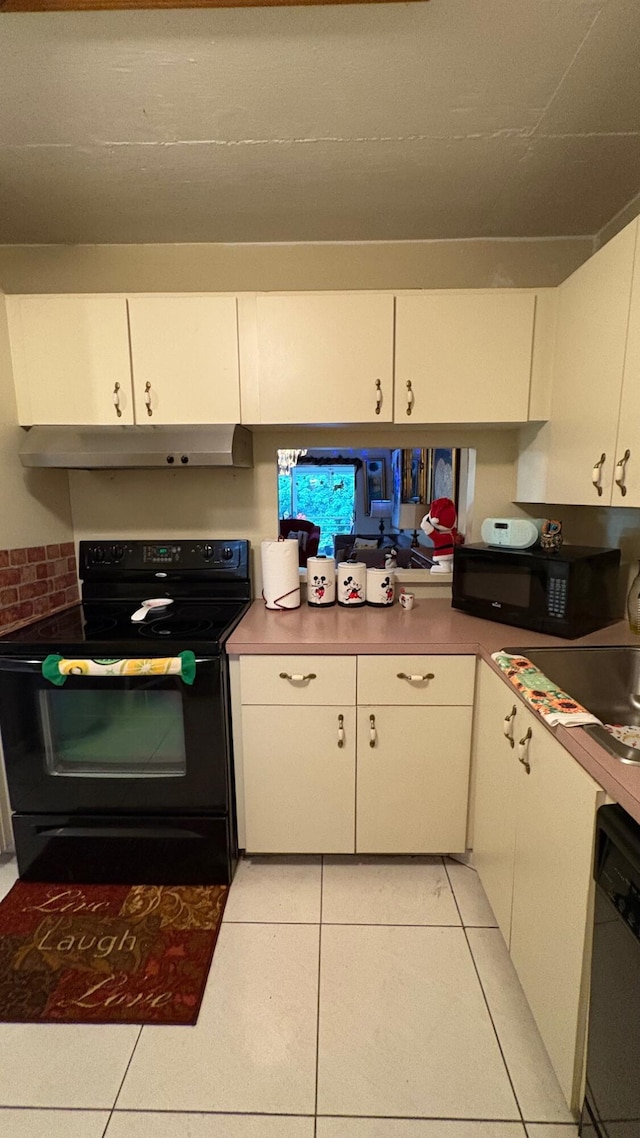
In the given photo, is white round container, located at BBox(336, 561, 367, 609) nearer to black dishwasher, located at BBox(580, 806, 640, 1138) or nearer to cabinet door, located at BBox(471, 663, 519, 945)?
cabinet door, located at BBox(471, 663, 519, 945)

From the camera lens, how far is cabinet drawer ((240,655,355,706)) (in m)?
1.56

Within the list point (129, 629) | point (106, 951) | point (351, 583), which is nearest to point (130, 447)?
point (129, 629)

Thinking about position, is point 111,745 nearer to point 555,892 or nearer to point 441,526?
point 555,892

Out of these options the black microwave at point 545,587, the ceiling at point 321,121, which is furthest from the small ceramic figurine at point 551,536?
the ceiling at point 321,121

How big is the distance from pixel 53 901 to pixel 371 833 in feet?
3.69

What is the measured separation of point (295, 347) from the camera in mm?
1693

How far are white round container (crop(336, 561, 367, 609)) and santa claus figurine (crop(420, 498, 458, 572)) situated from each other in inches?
16.1

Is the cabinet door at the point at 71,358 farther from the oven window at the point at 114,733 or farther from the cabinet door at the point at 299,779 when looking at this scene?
the cabinet door at the point at 299,779

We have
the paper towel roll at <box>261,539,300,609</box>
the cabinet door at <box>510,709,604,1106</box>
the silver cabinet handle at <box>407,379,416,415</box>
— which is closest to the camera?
the cabinet door at <box>510,709,604,1106</box>

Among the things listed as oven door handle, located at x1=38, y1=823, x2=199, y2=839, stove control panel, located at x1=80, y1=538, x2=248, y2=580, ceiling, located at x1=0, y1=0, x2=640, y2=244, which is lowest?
oven door handle, located at x1=38, y1=823, x2=199, y2=839

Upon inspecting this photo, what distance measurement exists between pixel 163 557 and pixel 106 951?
4.51ft

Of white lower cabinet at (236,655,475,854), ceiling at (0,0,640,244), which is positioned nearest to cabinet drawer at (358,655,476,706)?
white lower cabinet at (236,655,475,854)

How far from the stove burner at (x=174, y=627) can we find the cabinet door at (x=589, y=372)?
1360mm

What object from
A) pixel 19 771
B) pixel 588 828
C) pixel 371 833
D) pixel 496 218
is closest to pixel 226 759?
pixel 371 833
